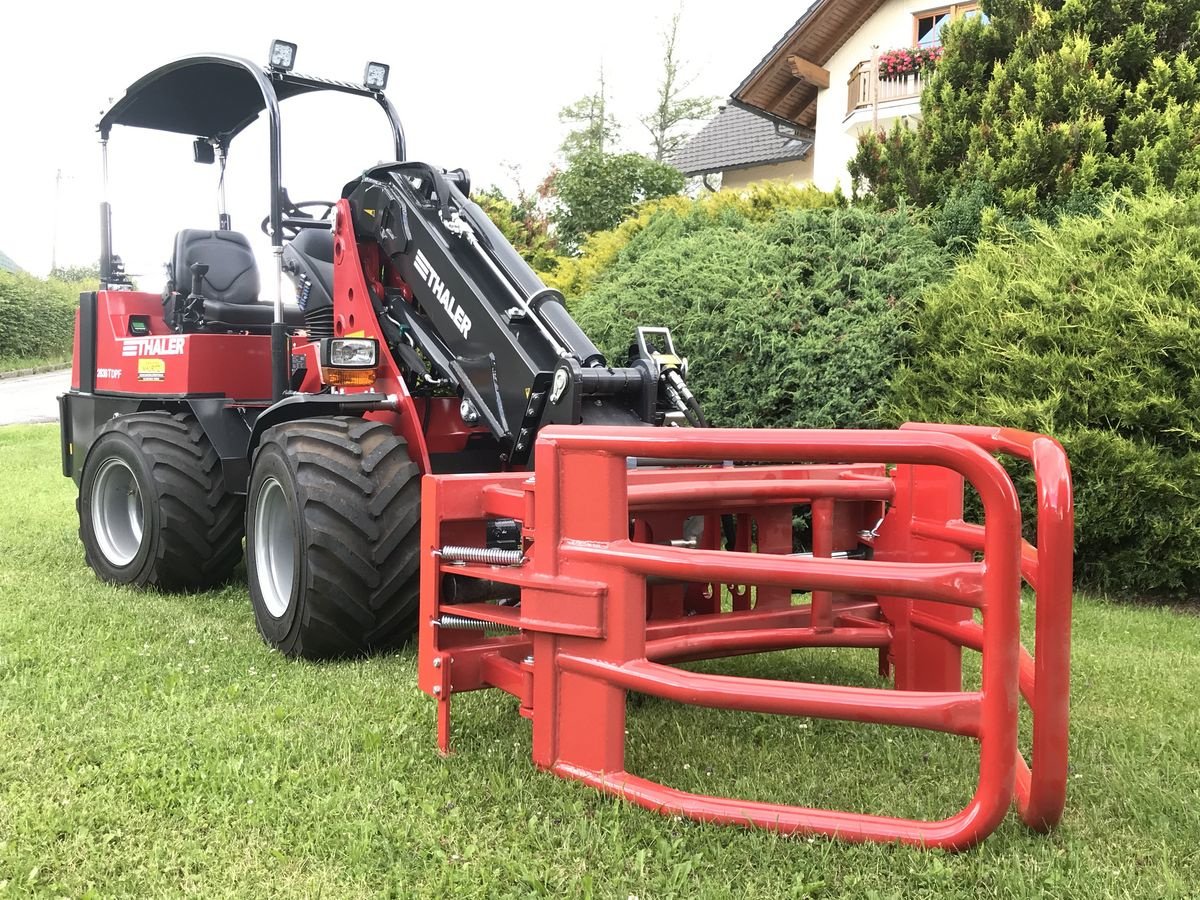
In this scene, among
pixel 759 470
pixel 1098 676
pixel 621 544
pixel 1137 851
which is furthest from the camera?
pixel 1098 676

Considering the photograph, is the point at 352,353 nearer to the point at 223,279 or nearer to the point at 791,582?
the point at 223,279

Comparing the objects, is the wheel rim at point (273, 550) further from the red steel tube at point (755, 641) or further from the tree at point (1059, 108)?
the tree at point (1059, 108)

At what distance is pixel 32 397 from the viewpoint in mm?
22781

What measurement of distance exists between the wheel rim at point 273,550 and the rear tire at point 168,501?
3.81 ft

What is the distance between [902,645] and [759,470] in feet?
2.70

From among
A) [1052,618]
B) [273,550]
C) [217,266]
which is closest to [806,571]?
[1052,618]

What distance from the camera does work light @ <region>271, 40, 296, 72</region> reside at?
516 centimetres

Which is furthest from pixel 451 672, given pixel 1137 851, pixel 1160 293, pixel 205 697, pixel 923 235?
pixel 923 235

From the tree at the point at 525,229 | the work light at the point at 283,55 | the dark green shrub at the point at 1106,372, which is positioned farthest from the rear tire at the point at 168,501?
the tree at the point at 525,229

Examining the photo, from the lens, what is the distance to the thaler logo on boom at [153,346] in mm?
5844

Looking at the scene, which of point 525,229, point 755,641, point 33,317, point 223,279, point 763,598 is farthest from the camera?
point 33,317

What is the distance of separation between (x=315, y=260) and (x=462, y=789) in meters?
3.56

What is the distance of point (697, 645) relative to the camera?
10.6 feet

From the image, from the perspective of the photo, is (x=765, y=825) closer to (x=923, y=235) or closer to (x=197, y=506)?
(x=197, y=506)
